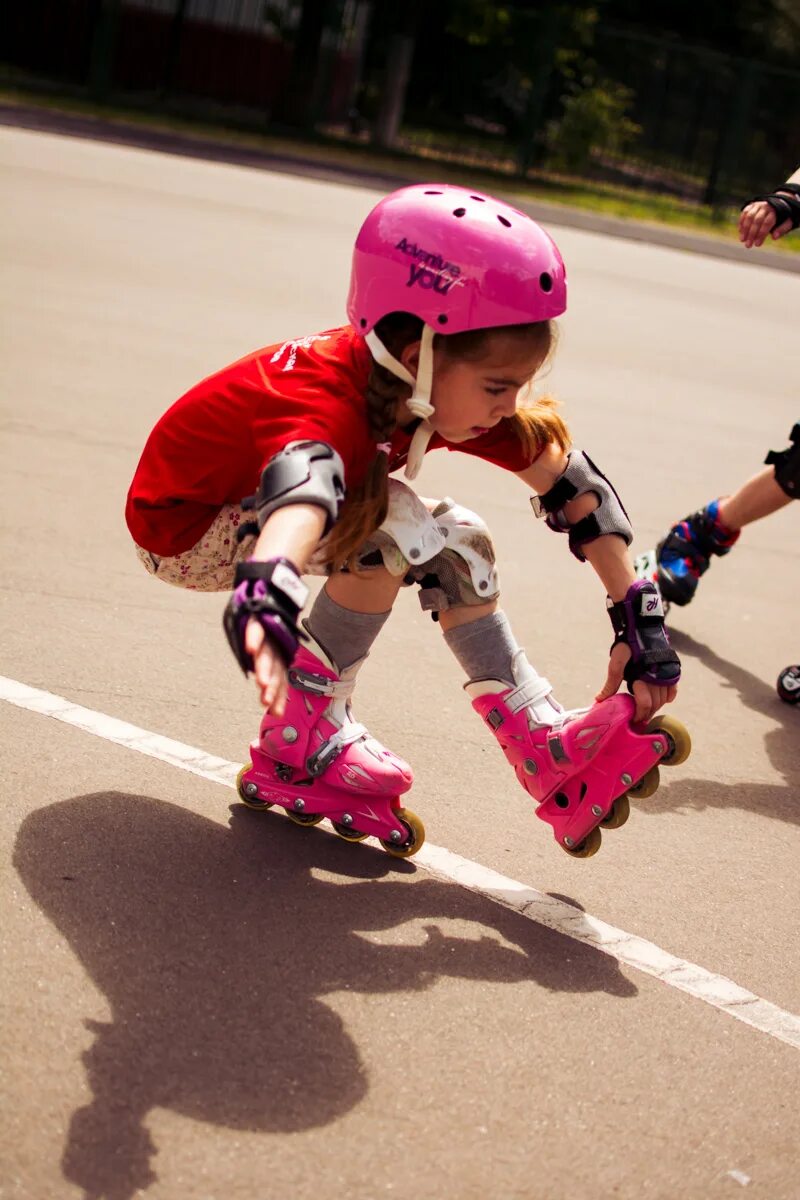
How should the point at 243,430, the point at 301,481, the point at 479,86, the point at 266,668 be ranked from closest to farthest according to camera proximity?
1. the point at 266,668
2. the point at 301,481
3. the point at 243,430
4. the point at 479,86

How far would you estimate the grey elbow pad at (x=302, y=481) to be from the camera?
2.51 metres

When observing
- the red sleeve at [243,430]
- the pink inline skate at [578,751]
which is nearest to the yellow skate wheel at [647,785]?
the pink inline skate at [578,751]

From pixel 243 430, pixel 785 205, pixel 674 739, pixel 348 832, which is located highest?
pixel 785 205

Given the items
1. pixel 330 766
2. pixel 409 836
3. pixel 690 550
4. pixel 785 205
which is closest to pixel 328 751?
pixel 330 766

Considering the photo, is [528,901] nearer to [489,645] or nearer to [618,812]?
[618,812]

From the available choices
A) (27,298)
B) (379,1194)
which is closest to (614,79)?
(27,298)

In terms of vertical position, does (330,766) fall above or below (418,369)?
below

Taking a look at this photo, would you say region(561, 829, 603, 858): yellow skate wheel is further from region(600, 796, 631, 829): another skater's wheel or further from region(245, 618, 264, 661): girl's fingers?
region(245, 618, 264, 661): girl's fingers

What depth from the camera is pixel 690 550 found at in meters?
5.22

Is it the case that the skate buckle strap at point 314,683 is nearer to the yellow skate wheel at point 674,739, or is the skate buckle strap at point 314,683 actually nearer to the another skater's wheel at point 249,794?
the another skater's wheel at point 249,794

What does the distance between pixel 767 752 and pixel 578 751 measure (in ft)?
4.91

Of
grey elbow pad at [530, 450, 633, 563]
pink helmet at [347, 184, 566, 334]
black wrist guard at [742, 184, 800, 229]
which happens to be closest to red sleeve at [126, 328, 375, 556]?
pink helmet at [347, 184, 566, 334]

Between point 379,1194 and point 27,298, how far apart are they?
680 cm

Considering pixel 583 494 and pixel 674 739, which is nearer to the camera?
pixel 674 739
